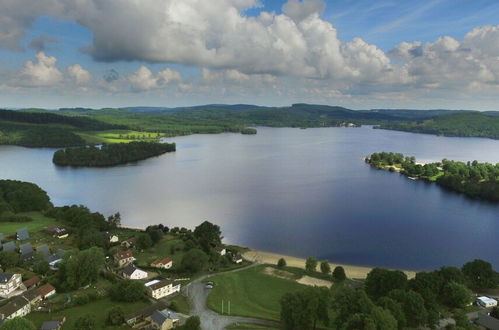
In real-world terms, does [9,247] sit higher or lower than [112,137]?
lower

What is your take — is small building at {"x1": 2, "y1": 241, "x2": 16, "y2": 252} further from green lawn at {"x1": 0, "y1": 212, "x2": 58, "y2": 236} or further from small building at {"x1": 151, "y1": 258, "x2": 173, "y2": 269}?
small building at {"x1": 151, "y1": 258, "x2": 173, "y2": 269}

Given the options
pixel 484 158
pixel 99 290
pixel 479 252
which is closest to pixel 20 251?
pixel 99 290

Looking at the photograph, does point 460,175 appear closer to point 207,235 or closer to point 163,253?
point 207,235

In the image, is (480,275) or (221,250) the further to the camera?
(221,250)

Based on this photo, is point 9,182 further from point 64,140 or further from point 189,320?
point 64,140

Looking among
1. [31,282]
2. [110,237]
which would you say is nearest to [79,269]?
[31,282]

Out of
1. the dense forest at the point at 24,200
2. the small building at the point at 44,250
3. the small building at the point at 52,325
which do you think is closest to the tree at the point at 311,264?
the small building at the point at 52,325

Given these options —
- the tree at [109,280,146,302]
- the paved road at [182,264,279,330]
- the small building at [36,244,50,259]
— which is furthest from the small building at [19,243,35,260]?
the paved road at [182,264,279,330]
